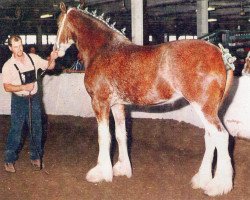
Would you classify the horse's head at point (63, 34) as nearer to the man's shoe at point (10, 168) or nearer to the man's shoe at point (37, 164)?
the man's shoe at point (37, 164)

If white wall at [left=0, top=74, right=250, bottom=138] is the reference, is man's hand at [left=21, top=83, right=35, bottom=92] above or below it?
above

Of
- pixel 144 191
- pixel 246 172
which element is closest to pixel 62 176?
pixel 144 191

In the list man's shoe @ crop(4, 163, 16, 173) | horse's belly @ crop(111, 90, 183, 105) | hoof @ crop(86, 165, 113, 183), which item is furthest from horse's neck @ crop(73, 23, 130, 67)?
man's shoe @ crop(4, 163, 16, 173)

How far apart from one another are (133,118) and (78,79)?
2050 mm

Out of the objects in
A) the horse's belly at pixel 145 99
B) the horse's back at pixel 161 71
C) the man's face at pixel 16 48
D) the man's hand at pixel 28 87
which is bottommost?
the horse's belly at pixel 145 99

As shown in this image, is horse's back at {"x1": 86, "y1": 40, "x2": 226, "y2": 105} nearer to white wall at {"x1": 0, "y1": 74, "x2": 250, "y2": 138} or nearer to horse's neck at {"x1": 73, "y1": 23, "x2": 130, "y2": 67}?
horse's neck at {"x1": 73, "y1": 23, "x2": 130, "y2": 67}

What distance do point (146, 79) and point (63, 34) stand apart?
190cm

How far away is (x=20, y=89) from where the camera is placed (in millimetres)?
6000

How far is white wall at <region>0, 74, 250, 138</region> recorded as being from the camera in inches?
321

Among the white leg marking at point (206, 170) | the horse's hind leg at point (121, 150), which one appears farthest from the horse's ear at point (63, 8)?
the white leg marking at point (206, 170)

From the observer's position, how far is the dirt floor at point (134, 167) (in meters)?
5.25

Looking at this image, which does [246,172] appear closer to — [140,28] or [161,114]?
[161,114]

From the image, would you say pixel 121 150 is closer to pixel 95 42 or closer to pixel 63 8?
pixel 95 42

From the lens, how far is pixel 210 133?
4.99 meters
